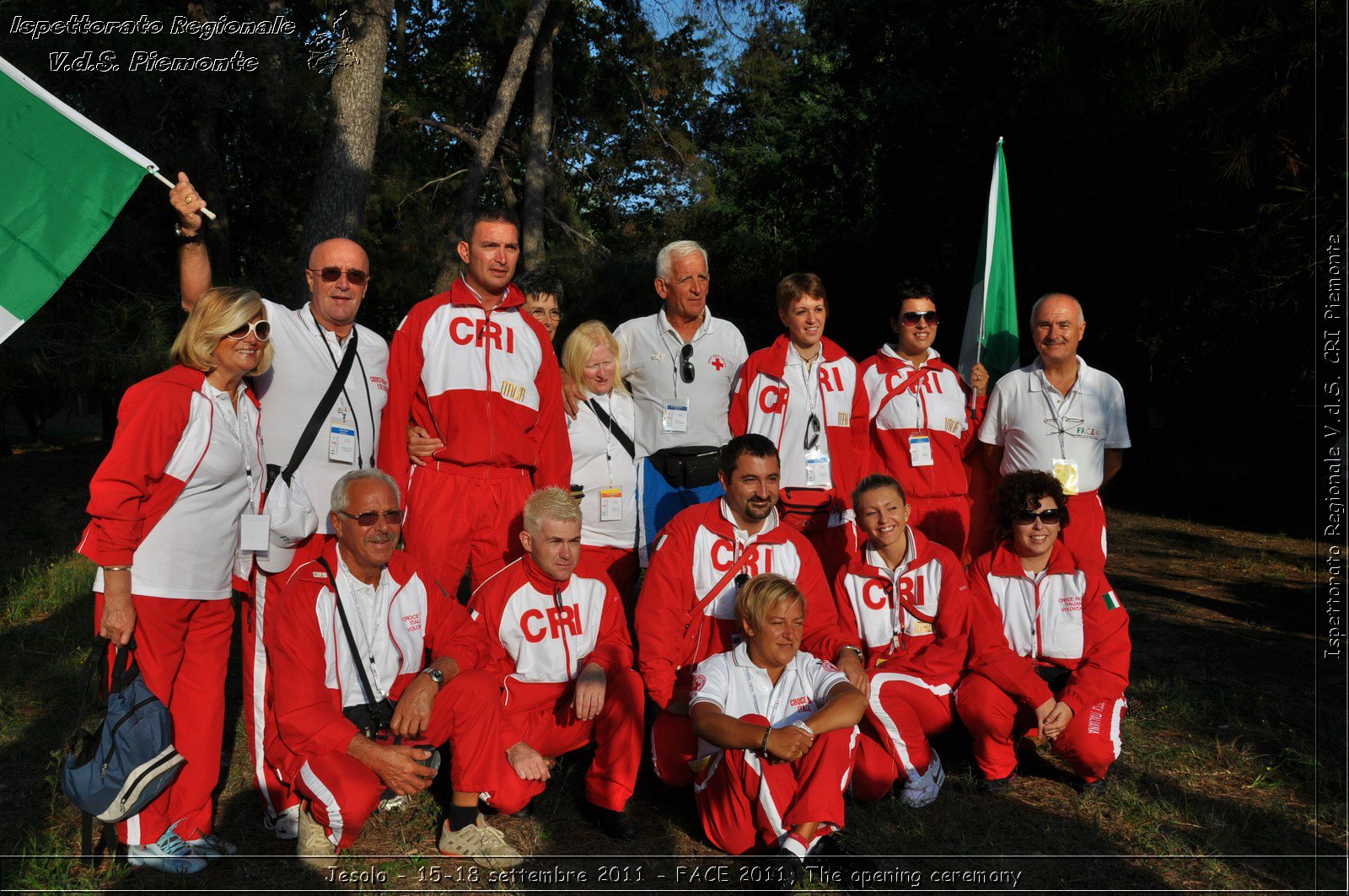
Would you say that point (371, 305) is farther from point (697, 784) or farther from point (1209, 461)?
point (1209, 461)

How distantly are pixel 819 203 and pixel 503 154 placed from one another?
654 cm

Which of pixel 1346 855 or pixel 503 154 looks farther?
pixel 503 154

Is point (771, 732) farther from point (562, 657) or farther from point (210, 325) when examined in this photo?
point (210, 325)

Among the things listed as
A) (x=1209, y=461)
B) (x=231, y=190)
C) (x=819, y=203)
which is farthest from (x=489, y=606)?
(x=1209, y=461)

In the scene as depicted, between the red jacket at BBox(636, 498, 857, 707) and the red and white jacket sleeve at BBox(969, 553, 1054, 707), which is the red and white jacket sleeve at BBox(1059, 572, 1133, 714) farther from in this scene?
the red jacket at BBox(636, 498, 857, 707)

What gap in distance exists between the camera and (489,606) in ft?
14.3

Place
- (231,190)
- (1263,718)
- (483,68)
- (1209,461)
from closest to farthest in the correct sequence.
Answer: (1263,718) → (231,190) → (483,68) → (1209,461)

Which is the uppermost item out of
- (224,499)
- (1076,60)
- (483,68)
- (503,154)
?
(483,68)

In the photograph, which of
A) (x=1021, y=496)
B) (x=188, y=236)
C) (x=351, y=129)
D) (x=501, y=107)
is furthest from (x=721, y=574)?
(x=501, y=107)

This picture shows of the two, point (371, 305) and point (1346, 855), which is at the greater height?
point (371, 305)

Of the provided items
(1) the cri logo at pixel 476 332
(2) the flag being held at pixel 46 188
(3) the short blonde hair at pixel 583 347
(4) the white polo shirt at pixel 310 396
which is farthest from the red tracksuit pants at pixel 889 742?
(2) the flag being held at pixel 46 188

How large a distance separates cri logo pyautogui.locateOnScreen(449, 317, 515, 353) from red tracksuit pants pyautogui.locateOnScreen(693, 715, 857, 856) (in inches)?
80.7

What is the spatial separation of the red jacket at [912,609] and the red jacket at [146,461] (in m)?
2.91

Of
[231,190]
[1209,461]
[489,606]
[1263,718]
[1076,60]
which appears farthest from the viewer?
[1209,461]
